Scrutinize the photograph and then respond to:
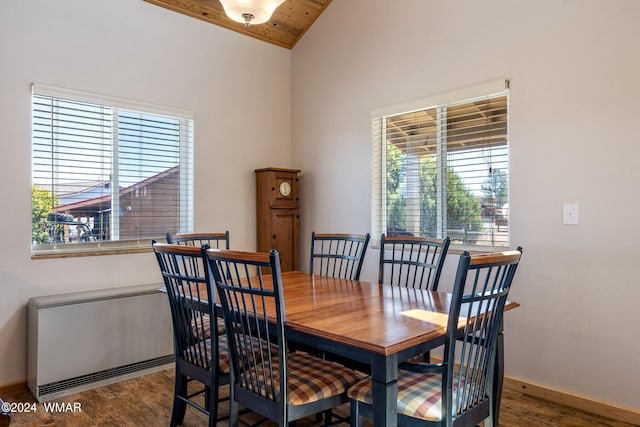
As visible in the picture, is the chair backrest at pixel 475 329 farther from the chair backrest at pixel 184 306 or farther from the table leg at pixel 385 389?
the chair backrest at pixel 184 306

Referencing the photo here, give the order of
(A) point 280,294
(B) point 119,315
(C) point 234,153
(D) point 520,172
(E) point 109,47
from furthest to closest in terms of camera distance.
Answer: (C) point 234,153 < (E) point 109,47 < (B) point 119,315 < (D) point 520,172 < (A) point 280,294

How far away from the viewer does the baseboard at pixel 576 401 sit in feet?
7.92

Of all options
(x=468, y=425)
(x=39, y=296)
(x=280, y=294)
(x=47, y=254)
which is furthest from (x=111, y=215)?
(x=468, y=425)

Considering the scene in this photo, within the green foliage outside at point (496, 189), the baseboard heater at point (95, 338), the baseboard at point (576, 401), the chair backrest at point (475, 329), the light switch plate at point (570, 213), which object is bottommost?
the baseboard at point (576, 401)

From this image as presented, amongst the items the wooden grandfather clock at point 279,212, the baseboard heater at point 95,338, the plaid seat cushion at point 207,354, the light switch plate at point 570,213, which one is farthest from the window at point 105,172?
the light switch plate at point 570,213

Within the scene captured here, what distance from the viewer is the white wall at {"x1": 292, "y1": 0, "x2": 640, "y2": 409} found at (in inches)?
95.9

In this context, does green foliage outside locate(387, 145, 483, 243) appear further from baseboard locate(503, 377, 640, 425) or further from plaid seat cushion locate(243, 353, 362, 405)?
plaid seat cushion locate(243, 353, 362, 405)

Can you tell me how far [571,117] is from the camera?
262 cm

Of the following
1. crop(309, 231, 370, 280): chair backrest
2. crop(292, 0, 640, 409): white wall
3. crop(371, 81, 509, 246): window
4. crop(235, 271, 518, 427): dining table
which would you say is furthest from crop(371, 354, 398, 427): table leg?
crop(371, 81, 509, 246): window

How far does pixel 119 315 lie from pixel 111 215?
0.78m

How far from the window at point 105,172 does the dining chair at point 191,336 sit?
4.57 feet

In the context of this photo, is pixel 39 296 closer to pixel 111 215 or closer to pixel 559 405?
pixel 111 215

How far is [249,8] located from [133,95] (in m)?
1.67

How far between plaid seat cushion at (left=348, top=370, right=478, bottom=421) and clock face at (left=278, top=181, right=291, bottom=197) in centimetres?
252
